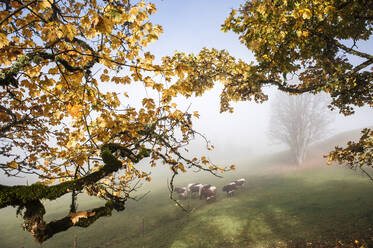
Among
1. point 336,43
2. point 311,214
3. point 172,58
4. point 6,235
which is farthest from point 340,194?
point 6,235

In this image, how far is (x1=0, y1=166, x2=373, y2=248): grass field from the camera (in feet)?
28.0

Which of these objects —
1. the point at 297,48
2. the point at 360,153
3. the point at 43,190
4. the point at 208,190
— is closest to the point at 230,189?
the point at 208,190

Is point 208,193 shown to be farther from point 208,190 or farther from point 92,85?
point 92,85

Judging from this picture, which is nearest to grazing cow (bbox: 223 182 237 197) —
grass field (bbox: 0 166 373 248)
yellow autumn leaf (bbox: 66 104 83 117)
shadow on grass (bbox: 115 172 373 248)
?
grass field (bbox: 0 166 373 248)

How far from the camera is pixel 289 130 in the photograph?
3253 cm

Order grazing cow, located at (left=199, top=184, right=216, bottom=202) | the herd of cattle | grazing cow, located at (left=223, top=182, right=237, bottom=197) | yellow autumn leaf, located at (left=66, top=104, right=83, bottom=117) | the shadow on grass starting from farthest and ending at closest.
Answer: grazing cow, located at (left=223, top=182, right=237, bottom=197), the herd of cattle, grazing cow, located at (left=199, top=184, right=216, bottom=202), the shadow on grass, yellow autumn leaf, located at (left=66, top=104, right=83, bottom=117)

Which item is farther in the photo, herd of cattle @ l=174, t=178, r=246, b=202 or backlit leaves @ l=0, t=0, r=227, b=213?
herd of cattle @ l=174, t=178, r=246, b=202

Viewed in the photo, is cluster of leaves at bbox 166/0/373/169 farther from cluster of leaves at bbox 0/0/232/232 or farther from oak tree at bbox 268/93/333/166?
oak tree at bbox 268/93/333/166

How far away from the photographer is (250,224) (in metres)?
10.7

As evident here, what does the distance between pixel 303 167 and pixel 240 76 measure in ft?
89.5

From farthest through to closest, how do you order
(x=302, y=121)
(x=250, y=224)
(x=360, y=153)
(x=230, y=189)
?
1. (x=302, y=121)
2. (x=230, y=189)
3. (x=250, y=224)
4. (x=360, y=153)

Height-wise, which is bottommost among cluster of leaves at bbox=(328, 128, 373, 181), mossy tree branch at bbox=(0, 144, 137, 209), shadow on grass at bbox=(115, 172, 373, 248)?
shadow on grass at bbox=(115, 172, 373, 248)

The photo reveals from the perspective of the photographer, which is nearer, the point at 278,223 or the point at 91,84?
the point at 91,84

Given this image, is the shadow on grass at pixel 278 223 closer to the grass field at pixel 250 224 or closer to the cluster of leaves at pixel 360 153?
the grass field at pixel 250 224
